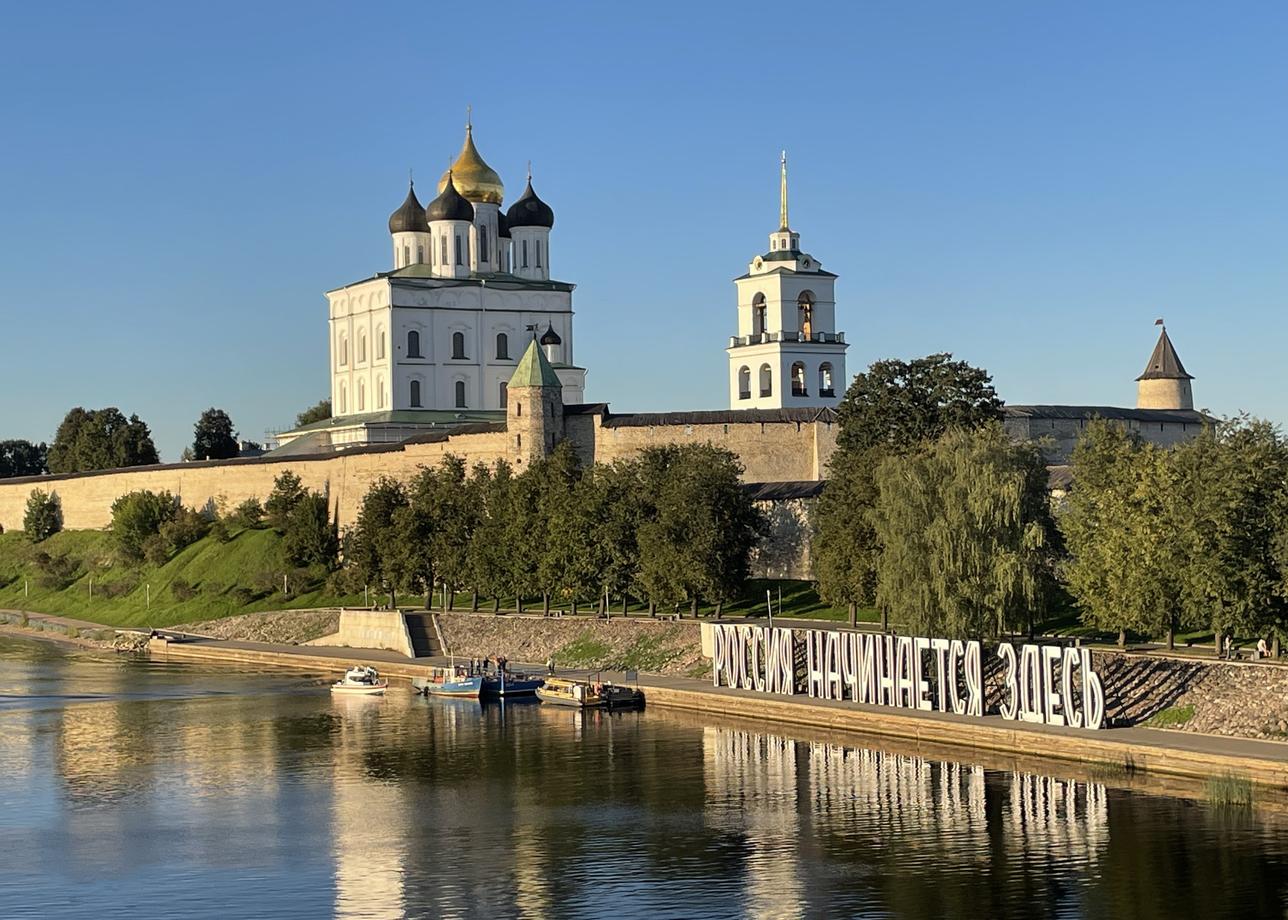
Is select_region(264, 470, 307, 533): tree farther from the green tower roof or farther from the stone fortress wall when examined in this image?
the green tower roof

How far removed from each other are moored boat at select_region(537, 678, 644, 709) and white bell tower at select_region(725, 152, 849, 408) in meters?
40.6

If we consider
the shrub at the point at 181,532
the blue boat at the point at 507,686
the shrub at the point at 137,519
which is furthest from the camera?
the shrub at the point at 137,519

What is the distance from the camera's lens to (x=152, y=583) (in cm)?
8231

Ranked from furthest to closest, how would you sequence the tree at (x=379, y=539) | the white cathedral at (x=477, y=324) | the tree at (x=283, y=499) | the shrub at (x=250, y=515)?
the white cathedral at (x=477, y=324)
the shrub at (x=250, y=515)
the tree at (x=283, y=499)
the tree at (x=379, y=539)

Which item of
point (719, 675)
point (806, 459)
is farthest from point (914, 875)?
point (806, 459)

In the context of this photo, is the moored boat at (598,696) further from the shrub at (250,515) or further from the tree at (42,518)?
the tree at (42,518)

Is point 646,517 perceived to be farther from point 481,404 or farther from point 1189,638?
point 481,404

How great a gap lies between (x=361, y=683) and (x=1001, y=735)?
22.2 meters

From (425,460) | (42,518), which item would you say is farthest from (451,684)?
(42,518)

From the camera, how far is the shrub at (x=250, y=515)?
273ft

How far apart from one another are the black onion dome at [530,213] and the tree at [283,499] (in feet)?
80.2

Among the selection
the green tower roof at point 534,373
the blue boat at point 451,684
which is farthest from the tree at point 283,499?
the blue boat at point 451,684

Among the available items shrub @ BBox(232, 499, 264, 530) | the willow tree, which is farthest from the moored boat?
shrub @ BBox(232, 499, 264, 530)

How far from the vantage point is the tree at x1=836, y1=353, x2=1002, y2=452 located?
59.2m
